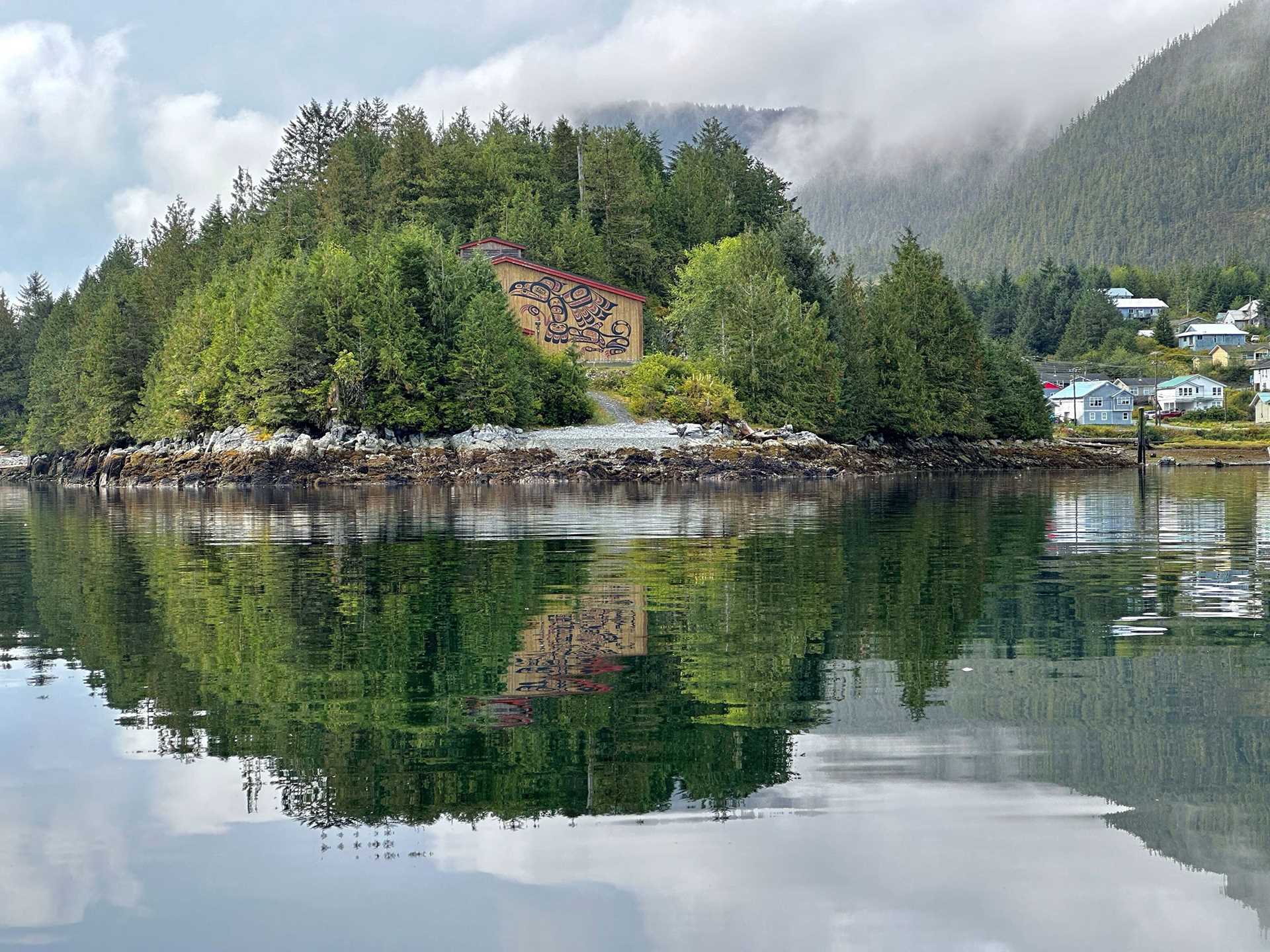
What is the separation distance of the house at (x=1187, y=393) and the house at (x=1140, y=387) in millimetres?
1325

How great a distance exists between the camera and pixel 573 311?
7325cm

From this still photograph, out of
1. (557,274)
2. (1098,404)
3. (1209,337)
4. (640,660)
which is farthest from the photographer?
(1209,337)

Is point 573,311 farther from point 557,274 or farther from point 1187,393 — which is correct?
point 1187,393

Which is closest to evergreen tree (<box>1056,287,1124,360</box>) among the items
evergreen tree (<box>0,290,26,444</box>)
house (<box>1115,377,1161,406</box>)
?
house (<box>1115,377,1161,406</box>)

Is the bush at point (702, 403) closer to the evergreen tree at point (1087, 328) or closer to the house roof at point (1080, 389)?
the house roof at point (1080, 389)

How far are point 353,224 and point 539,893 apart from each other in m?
91.3

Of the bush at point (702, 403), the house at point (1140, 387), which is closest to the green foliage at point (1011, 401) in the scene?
the bush at point (702, 403)

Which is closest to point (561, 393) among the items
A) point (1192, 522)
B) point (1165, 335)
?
point (1192, 522)

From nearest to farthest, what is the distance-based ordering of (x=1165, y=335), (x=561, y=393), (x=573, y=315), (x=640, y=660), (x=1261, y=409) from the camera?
(x=640, y=660), (x=561, y=393), (x=573, y=315), (x=1261, y=409), (x=1165, y=335)

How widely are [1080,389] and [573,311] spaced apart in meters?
78.3

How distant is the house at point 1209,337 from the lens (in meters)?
180

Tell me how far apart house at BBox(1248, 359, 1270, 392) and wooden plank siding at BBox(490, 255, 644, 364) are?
9673 cm

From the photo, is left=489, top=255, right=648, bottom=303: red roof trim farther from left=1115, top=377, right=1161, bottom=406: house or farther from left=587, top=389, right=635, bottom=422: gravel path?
left=1115, top=377, right=1161, bottom=406: house

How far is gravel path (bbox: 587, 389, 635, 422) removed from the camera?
67375 millimetres
